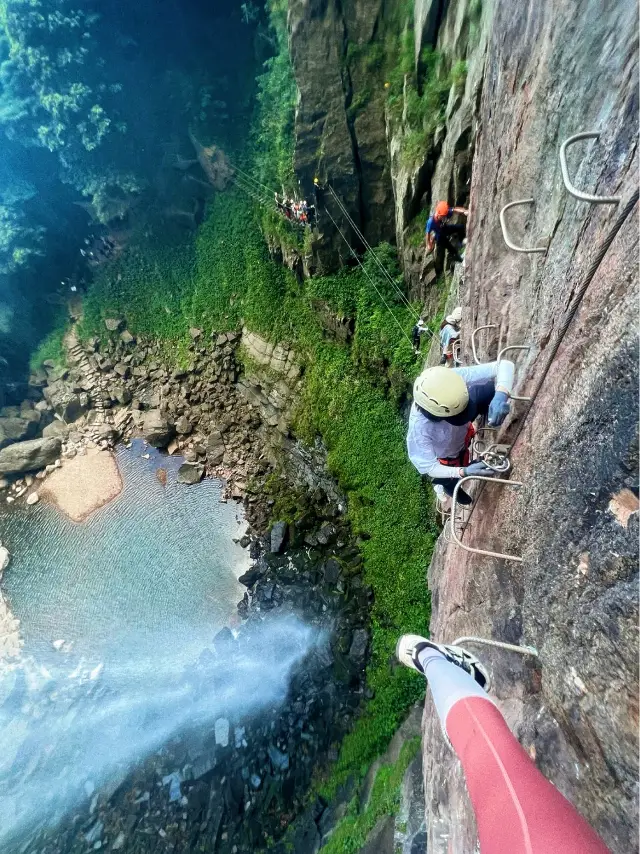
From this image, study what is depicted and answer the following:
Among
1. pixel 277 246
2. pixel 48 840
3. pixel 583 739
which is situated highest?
pixel 277 246

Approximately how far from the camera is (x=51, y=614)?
1154 cm

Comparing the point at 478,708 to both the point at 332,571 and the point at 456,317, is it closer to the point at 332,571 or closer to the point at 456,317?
the point at 456,317

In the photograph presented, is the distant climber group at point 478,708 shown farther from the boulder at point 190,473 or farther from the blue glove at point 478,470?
the boulder at point 190,473

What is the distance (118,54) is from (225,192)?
3880 mm

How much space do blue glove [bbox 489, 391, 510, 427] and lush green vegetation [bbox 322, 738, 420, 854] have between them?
6.45m

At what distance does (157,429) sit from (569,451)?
1265 cm

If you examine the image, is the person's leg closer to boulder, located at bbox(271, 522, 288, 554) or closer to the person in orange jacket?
the person in orange jacket

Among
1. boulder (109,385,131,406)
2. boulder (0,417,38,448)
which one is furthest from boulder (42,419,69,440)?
boulder (109,385,131,406)

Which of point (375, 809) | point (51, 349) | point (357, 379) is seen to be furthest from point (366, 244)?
point (51, 349)

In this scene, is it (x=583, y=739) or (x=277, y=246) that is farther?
(x=277, y=246)

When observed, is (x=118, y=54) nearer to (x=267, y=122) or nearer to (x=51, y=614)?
(x=267, y=122)

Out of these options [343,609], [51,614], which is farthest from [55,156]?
[343,609]

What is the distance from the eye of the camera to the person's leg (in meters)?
1.52

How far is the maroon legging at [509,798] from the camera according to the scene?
4.97ft
